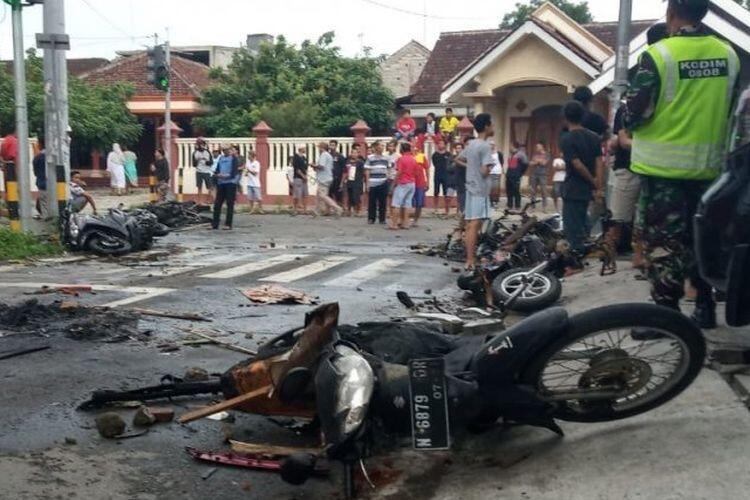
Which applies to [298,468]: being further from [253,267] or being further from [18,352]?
[253,267]

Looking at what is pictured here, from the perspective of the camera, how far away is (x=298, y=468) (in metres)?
3.63

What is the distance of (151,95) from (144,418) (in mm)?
36886

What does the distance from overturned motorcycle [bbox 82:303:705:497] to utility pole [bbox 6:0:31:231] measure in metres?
10.6

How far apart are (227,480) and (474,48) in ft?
110

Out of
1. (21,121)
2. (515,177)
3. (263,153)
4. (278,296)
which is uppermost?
(21,121)

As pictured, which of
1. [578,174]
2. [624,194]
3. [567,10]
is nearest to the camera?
[624,194]

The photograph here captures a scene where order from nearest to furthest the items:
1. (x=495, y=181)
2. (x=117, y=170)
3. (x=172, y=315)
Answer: (x=172, y=315)
(x=495, y=181)
(x=117, y=170)

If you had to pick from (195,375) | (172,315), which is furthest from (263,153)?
(195,375)

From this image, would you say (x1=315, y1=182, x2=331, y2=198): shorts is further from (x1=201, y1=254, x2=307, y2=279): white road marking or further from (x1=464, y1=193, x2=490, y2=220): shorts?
(x1=464, y1=193, x2=490, y2=220): shorts

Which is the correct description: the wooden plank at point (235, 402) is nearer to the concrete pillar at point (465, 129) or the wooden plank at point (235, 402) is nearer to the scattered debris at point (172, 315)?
the scattered debris at point (172, 315)

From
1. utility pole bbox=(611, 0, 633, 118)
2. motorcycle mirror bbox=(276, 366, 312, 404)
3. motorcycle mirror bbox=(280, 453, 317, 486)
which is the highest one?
utility pole bbox=(611, 0, 633, 118)

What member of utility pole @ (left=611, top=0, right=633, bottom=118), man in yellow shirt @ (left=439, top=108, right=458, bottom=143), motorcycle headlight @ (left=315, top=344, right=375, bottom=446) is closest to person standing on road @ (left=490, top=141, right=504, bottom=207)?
utility pole @ (left=611, top=0, right=633, bottom=118)

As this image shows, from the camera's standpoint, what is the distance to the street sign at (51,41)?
543 inches

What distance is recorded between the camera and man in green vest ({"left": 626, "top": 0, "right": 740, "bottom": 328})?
4.98 m
